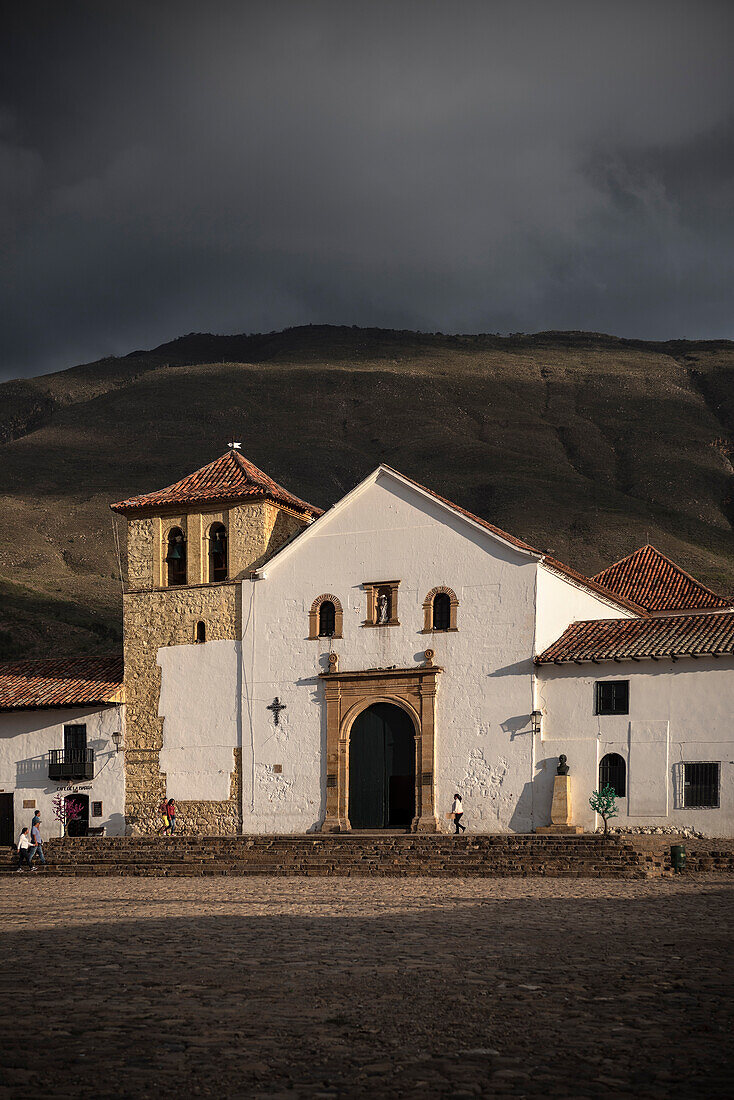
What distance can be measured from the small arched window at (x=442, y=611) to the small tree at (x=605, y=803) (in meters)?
5.70

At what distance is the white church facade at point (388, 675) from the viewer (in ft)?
100

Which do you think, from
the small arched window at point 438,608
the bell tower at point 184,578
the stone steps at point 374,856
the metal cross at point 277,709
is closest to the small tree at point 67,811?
the bell tower at point 184,578

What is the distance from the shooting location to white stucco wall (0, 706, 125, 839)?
Answer: 117ft

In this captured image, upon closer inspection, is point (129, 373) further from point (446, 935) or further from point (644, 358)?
point (446, 935)

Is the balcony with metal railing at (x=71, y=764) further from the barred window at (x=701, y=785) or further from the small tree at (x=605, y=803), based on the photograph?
the barred window at (x=701, y=785)

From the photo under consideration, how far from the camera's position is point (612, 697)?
3095 centimetres

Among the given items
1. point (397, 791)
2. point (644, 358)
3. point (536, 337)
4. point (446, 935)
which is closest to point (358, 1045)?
point (446, 935)

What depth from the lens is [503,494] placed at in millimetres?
101062

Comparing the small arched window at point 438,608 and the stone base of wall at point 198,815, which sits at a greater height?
the small arched window at point 438,608

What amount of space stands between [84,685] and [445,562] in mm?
10715

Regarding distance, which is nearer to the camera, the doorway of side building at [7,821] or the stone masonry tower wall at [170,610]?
the stone masonry tower wall at [170,610]

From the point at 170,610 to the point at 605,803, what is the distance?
43.1ft

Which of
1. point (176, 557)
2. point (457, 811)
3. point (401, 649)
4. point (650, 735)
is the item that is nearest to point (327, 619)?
point (401, 649)

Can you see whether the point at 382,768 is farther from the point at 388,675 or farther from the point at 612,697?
the point at 612,697
